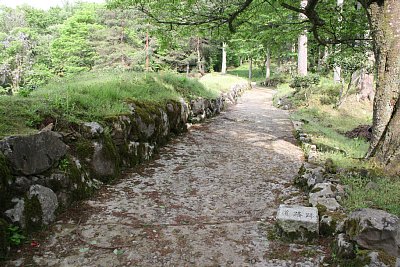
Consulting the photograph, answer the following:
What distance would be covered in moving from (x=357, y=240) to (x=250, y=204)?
6.36 ft

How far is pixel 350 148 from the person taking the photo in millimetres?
7902

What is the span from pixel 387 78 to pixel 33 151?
5.77 metres

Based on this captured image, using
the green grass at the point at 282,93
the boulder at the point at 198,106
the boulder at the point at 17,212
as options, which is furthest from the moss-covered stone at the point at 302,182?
the green grass at the point at 282,93

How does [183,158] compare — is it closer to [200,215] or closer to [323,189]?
[200,215]

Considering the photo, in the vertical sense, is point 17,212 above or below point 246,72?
below

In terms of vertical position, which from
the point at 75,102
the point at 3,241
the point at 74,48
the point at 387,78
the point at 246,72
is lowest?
the point at 3,241

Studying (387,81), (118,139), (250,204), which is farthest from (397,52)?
(118,139)

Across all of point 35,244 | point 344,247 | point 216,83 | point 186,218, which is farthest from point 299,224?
point 216,83

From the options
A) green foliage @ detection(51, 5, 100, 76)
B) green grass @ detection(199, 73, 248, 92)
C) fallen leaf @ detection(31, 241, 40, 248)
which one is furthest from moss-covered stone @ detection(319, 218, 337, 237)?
green foliage @ detection(51, 5, 100, 76)

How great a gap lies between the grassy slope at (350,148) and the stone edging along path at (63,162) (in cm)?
386

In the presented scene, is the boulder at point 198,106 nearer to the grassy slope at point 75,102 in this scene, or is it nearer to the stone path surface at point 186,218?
the grassy slope at point 75,102

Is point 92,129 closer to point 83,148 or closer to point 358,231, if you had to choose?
point 83,148

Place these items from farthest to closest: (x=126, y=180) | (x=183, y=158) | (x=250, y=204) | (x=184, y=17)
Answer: (x=184, y=17), (x=183, y=158), (x=126, y=180), (x=250, y=204)

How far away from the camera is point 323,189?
15.8ft
